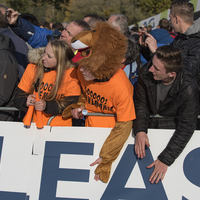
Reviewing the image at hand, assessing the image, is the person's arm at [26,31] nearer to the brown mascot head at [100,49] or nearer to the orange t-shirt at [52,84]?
the orange t-shirt at [52,84]

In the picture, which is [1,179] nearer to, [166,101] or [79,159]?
[79,159]

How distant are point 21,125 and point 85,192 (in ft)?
3.55

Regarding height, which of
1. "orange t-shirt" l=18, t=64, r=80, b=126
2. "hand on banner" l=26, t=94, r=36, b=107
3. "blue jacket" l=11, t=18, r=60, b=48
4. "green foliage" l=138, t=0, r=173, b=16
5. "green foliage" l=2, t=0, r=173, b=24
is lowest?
"green foliage" l=2, t=0, r=173, b=24

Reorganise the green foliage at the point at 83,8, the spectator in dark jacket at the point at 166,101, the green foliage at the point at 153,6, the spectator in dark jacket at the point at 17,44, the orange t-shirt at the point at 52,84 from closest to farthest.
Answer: the spectator in dark jacket at the point at 166,101 < the orange t-shirt at the point at 52,84 < the spectator in dark jacket at the point at 17,44 < the green foliage at the point at 153,6 < the green foliage at the point at 83,8

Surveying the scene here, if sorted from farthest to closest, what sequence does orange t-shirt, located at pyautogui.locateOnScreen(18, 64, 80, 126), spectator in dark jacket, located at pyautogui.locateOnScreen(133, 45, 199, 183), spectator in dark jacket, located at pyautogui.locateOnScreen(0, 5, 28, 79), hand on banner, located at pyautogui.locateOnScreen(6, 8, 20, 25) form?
spectator in dark jacket, located at pyautogui.locateOnScreen(0, 5, 28, 79) → hand on banner, located at pyautogui.locateOnScreen(6, 8, 20, 25) → orange t-shirt, located at pyautogui.locateOnScreen(18, 64, 80, 126) → spectator in dark jacket, located at pyautogui.locateOnScreen(133, 45, 199, 183)

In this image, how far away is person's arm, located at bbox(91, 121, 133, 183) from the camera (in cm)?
270

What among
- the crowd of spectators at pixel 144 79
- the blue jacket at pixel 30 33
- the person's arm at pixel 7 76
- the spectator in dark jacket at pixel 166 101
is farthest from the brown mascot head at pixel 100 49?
the blue jacket at pixel 30 33

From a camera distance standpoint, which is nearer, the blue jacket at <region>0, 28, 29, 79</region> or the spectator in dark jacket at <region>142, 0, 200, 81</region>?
the spectator in dark jacket at <region>142, 0, 200, 81</region>

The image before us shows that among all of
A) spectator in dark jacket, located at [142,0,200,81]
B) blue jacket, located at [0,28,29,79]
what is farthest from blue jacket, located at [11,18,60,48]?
spectator in dark jacket, located at [142,0,200,81]

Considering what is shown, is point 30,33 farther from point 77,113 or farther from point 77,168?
point 77,168

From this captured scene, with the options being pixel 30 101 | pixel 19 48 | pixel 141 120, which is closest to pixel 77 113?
pixel 30 101

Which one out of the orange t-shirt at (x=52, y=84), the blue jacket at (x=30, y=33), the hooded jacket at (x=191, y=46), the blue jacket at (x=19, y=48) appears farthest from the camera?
the blue jacket at (x=19, y=48)

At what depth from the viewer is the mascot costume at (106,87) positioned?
2396mm

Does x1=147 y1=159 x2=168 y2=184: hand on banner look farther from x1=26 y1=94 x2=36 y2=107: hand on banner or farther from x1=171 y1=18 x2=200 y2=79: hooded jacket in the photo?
x1=26 y1=94 x2=36 y2=107: hand on banner
